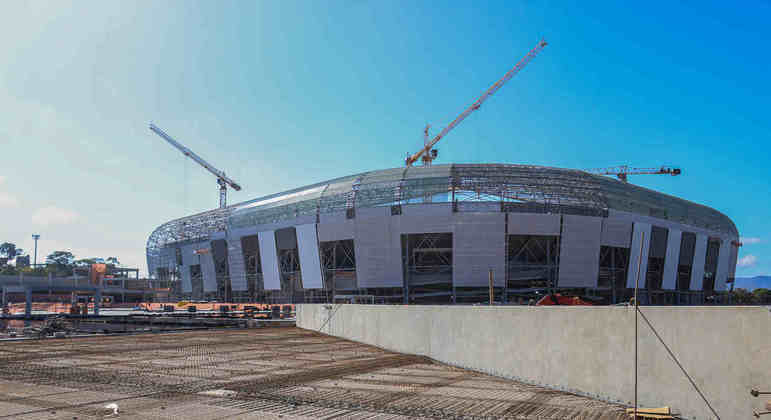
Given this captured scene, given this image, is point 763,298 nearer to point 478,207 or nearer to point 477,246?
point 477,246

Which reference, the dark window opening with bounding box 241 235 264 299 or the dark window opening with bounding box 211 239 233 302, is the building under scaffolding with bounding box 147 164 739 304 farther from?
the dark window opening with bounding box 211 239 233 302

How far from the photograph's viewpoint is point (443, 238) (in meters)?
55.7

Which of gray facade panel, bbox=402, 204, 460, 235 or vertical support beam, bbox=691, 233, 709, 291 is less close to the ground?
gray facade panel, bbox=402, 204, 460, 235

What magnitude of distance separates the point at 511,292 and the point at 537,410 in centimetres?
4831

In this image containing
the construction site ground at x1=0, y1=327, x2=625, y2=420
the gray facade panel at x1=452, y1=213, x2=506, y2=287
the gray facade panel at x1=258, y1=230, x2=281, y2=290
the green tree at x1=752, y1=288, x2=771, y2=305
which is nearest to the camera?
the construction site ground at x1=0, y1=327, x2=625, y2=420

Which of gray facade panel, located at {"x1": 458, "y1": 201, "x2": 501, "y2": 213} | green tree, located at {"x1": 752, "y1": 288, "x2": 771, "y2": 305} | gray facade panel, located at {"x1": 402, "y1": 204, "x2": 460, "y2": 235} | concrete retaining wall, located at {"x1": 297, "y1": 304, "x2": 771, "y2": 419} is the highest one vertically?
gray facade panel, located at {"x1": 458, "y1": 201, "x2": 501, "y2": 213}

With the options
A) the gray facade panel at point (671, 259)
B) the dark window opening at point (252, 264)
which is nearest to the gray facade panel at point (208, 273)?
the dark window opening at point (252, 264)

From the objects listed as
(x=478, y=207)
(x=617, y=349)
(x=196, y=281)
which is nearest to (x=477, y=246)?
(x=478, y=207)

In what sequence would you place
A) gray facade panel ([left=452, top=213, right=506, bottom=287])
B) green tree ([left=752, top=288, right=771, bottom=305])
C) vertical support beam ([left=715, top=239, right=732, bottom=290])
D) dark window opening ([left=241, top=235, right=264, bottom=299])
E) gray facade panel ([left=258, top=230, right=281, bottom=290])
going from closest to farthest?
green tree ([left=752, top=288, right=771, bottom=305]) < gray facade panel ([left=452, top=213, right=506, bottom=287]) < gray facade panel ([left=258, top=230, right=281, bottom=290]) < dark window opening ([left=241, top=235, right=264, bottom=299]) < vertical support beam ([left=715, top=239, right=732, bottom=290])

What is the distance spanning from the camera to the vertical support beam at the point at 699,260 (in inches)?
2601

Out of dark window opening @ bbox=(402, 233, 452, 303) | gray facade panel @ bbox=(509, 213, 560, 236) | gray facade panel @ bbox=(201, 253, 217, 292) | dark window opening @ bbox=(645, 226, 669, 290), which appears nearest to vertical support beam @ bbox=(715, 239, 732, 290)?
dark window opening @ bbox=(645, 226, 669, 290)

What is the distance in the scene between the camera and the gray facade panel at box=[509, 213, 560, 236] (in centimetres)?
5288

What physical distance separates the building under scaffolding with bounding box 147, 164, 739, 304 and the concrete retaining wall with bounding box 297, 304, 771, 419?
38.6m

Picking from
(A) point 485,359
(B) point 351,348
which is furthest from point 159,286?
(A) point 485,359
